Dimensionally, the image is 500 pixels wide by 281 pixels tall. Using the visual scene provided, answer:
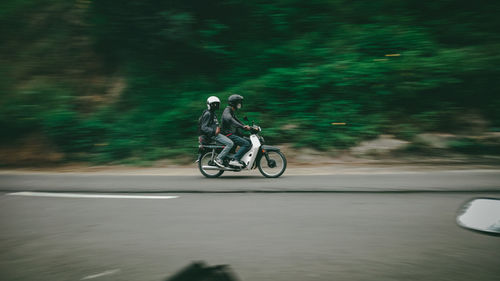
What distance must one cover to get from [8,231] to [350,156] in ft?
29.4

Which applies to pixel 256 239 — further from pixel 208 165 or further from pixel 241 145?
pixel 208 165

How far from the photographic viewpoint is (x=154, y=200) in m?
7.02

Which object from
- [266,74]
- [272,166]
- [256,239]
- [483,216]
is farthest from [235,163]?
[483,216]

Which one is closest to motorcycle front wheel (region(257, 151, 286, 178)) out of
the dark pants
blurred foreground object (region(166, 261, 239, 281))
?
the dark pants

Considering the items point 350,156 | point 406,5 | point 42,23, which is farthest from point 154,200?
point 42,23

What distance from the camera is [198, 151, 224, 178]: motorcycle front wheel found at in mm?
9727

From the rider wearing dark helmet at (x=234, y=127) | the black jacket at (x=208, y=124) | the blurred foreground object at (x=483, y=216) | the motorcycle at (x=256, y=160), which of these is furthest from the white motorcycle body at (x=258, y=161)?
the blurred foreground object at (x=483, y=216)

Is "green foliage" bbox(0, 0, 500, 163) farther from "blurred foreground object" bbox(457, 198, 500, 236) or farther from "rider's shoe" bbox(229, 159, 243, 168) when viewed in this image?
"blurred foreground object" bbox(457, 198, 500, 236)

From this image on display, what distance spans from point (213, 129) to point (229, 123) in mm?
434

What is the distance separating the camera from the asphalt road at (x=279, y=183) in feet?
25.1

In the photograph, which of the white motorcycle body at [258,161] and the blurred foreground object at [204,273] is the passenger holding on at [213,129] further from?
the blurred foreground object at [204,273]

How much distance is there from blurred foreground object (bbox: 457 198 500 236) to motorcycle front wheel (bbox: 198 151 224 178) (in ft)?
26.7

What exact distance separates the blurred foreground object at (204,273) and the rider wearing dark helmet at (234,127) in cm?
567

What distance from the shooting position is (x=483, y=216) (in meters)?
1.62
